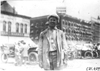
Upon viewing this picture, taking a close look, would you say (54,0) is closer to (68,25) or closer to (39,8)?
(39,8)

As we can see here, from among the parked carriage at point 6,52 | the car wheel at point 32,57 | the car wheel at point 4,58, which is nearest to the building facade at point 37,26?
the car wheel at point 32,57

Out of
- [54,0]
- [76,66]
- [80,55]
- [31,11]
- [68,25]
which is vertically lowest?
[76,66]

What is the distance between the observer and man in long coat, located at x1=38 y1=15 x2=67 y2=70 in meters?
2.09

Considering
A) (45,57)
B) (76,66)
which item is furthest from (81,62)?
(45,57)

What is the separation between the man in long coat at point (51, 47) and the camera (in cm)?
209

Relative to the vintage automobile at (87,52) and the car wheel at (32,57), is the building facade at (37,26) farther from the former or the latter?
the vintage automobile at (87,52)

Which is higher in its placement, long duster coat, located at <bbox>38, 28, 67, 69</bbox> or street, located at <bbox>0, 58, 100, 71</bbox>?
long duster coat, located at <bbox>38, 28, 67, 69</bbox>

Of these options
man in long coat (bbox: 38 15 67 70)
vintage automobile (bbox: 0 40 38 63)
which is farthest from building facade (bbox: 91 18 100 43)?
vintage automobile (bbox: 0 40 38 63)

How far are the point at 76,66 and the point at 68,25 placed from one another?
55cm

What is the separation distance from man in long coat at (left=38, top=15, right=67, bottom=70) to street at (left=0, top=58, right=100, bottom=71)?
0.34ft

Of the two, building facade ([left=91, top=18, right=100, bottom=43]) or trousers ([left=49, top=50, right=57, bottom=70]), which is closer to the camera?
trousers ([left=49, top=50, right=57, bottom=70])

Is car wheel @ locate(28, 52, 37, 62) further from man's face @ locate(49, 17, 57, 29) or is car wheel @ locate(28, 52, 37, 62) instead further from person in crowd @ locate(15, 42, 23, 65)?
man's face @ locate(49, 17, 57, 29)

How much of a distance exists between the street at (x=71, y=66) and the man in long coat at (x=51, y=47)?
0.10 m

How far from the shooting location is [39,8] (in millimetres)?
2113
